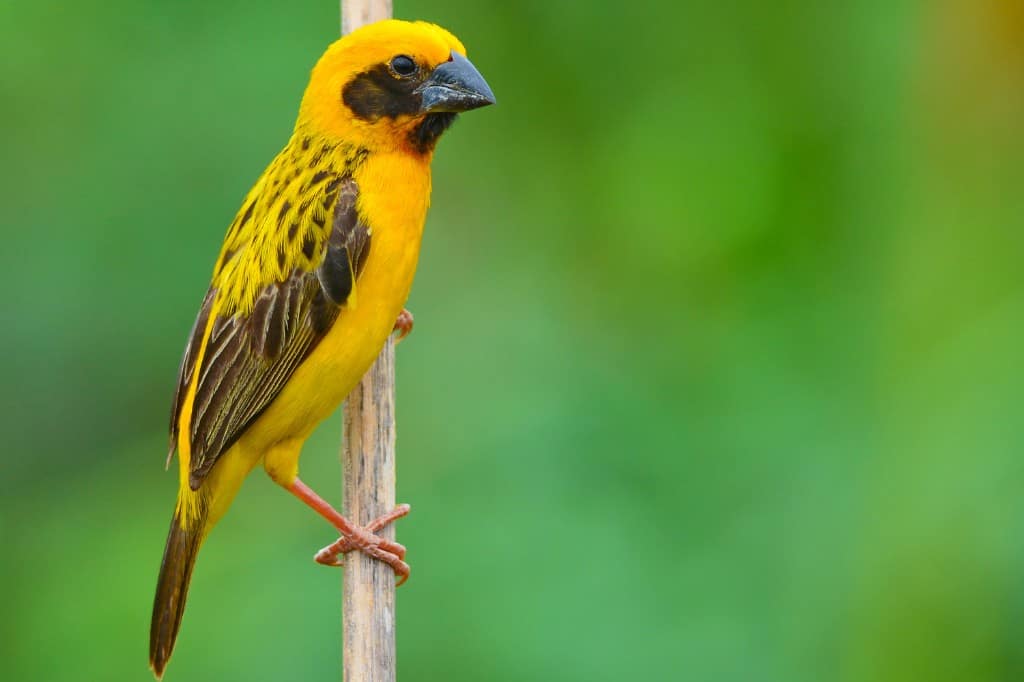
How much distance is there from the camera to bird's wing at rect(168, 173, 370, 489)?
161 inches

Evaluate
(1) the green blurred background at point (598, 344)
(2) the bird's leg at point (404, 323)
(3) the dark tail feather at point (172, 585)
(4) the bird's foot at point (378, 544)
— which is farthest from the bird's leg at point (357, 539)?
(2) the bird's leg at point (404, 323)

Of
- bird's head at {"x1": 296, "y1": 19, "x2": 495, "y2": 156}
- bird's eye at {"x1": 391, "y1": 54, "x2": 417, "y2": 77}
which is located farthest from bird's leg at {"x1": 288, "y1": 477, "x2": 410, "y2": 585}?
bird's eye at {"x1": 391, "y1": 54, "x2": 417, "y2": 77}

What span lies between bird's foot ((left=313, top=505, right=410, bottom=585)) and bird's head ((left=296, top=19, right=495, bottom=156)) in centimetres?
106

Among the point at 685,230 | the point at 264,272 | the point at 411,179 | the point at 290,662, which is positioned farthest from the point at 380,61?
the point at 290,662

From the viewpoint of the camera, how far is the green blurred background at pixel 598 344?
434 centimetres

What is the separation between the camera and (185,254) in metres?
5.14

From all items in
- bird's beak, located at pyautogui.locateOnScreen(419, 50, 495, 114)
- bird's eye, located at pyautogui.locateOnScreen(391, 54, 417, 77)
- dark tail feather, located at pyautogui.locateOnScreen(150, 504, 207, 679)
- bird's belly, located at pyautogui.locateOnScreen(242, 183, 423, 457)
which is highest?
bird's eye, located at pyautogui.locateOnScreen(391, 54, 417, 77)

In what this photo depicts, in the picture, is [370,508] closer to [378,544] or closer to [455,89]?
[378,544]

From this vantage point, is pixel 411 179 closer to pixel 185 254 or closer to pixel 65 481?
pixel 185 254

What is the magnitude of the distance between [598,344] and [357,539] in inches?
48.3

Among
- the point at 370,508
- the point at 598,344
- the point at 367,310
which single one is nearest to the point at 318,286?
the point at 367,310

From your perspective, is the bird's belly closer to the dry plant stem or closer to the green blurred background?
the dry plant stem

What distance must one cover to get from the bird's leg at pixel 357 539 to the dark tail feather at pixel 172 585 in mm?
324

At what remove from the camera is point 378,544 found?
4.00 metres
